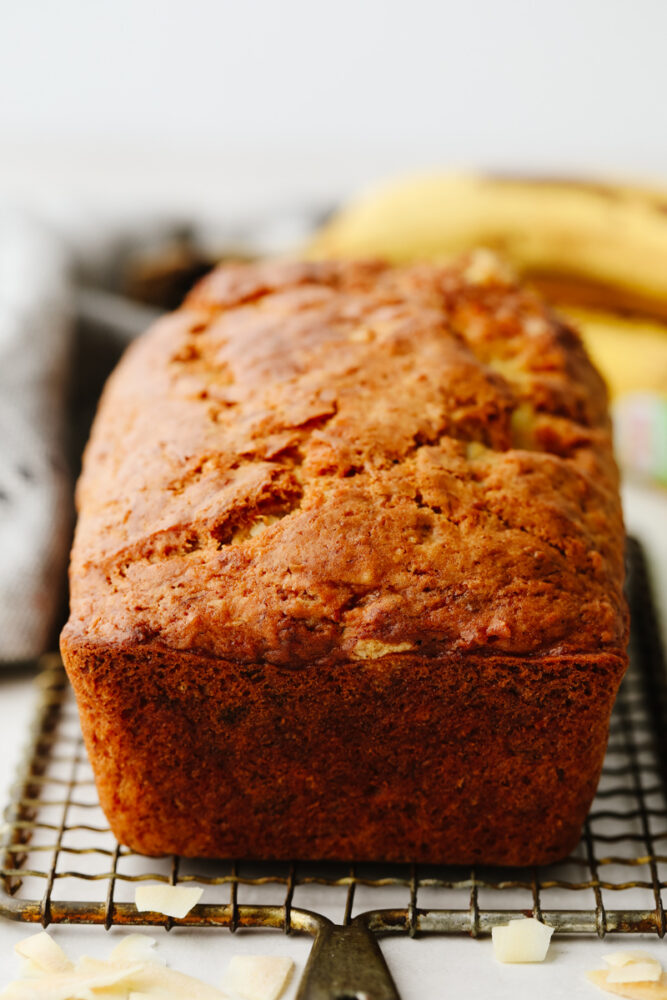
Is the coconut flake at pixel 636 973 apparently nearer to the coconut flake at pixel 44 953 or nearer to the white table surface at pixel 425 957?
the white table surface at pixel 425 957

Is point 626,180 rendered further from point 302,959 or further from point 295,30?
point 302,959

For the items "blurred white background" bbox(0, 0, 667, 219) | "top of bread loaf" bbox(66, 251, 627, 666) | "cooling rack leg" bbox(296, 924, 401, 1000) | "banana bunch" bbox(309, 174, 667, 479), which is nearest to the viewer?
"cooling rack leg" bbox(296, 924, 401, 1000)

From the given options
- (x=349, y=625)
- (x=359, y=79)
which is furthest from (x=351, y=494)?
(x=359, y=79)

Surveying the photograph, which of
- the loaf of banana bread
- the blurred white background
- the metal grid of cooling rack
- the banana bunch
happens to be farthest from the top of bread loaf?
the blurred white background

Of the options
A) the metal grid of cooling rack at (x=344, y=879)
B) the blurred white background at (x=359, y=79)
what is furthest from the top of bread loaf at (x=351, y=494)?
the blurred white background at (x=359, y=79)

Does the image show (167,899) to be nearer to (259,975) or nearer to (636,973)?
(259,975)

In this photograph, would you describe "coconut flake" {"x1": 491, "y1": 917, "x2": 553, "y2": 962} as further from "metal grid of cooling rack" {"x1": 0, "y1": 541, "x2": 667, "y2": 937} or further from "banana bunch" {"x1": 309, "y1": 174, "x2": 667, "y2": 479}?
"banana bunch" {"x1": 309, "y1": 174, "x2": 667, "y2": 479}
